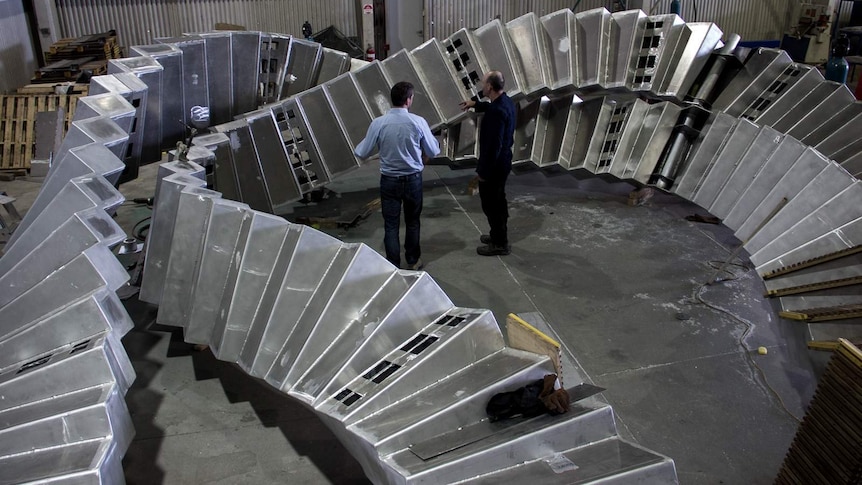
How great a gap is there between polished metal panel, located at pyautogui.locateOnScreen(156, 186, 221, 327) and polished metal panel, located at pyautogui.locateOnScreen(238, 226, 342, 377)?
60 centimetres

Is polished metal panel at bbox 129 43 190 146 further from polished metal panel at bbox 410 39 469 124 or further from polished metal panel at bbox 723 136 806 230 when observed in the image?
polished metal panel at bbox 723 136 806 230

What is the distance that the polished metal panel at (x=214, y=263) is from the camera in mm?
4348

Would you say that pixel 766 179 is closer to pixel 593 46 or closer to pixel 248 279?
pixel 593 46

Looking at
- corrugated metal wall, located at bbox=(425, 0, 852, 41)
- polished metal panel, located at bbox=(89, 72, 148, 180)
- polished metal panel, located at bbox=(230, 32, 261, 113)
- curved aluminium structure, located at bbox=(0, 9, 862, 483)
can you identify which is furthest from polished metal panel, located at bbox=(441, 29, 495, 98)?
corrugated metal wall, located at bbox=(425, 0, 852, 41)

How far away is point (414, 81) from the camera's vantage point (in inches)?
282

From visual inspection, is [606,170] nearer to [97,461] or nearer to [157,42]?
[157,42]

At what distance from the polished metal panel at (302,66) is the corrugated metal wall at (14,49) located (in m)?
5.16

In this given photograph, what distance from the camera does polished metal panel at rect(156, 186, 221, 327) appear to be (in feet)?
14.5

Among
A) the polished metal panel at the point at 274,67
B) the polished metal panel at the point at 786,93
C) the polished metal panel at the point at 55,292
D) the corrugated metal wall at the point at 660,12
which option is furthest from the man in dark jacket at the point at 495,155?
the corrugated metal wall at the point at 660,12

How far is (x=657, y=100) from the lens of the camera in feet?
25.8

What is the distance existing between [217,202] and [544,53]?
173 inches

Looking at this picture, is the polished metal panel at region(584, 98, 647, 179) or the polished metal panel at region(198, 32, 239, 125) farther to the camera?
the polished metal panel at region(584, 98, 647, 179)

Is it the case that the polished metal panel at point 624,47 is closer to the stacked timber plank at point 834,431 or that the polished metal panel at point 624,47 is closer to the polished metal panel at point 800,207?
the polished metal panel at point 800,207

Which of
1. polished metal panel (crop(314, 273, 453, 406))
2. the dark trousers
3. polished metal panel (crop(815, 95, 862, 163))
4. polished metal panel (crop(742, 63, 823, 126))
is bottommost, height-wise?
the dark trousers
